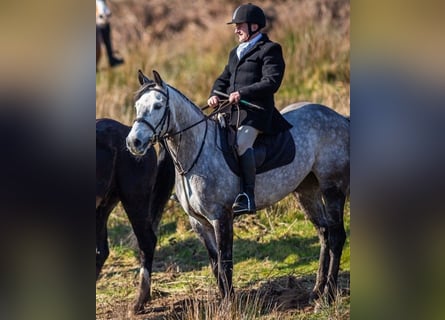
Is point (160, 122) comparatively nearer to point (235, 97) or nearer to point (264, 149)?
point (235, 97)

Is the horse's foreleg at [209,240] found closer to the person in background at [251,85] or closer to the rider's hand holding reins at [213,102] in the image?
the person in background at [251,85]

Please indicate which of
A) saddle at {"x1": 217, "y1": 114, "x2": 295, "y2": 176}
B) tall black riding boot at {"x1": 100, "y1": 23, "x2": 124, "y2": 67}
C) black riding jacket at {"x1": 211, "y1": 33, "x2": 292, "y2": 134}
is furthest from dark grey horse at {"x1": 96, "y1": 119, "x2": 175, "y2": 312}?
tall black riding boot at {"x1": 100, "y1": 23, "x2": 124, "y2": 67}

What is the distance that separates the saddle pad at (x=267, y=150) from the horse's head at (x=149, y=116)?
560mm

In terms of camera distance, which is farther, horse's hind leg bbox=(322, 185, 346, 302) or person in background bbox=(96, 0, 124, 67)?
person in background bbox=(96, 0, 124, 67)

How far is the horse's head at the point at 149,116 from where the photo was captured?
227 inches

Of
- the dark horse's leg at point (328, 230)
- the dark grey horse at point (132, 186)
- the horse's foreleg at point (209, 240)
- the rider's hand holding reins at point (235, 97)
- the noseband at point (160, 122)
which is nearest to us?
the noseband at point (160, 122)

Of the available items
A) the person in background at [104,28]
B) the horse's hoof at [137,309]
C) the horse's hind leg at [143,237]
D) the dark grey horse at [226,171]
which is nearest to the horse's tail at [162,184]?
the horse's hind leg at [143,237]

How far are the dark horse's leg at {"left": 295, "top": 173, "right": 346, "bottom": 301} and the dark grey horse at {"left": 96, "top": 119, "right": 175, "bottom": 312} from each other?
1.28 meters

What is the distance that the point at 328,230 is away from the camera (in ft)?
24.0

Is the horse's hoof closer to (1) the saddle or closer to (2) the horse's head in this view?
(1) the saddle

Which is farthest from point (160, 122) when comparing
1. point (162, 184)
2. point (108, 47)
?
point (108, 47)

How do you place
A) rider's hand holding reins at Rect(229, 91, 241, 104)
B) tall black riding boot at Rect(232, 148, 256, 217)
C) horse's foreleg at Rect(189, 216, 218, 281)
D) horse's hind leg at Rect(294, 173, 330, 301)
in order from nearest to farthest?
rider's hand holding reins at Rect(229, 91, 241, 104) → tall black riding boot at Rect(232, 148, 256, 217) → horse's foreleg at Rect(189, 216, 218, 281) → horse's hind leg at Rect(294, 173, 330, 301)

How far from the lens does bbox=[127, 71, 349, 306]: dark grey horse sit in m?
6.05
